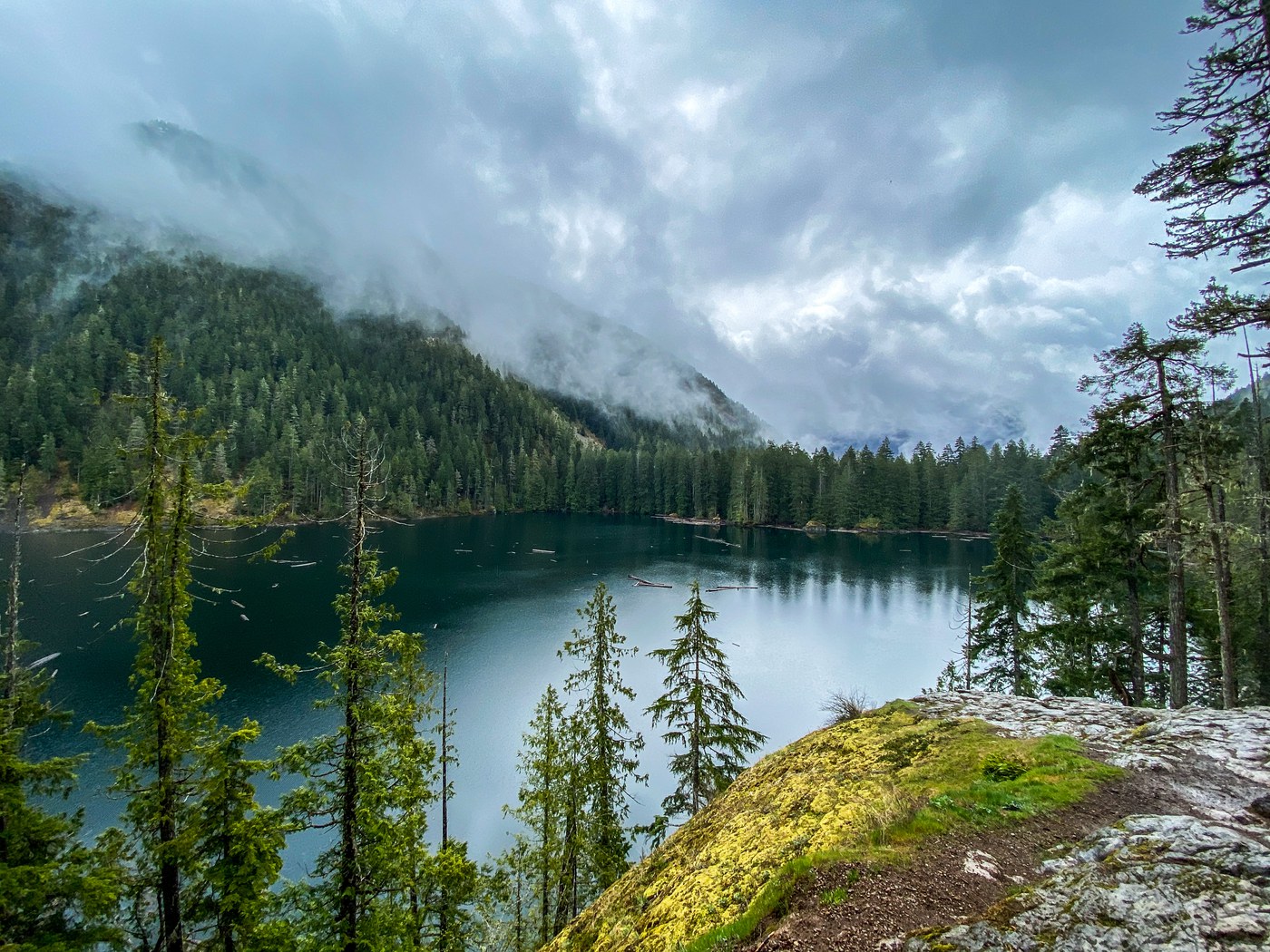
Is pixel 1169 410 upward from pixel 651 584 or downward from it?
upward

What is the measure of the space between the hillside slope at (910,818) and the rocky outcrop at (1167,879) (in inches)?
1.5

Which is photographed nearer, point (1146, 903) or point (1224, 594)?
point (1146, 903)

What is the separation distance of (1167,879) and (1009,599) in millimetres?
24055

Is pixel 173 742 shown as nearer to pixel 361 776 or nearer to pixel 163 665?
pixel 163 665

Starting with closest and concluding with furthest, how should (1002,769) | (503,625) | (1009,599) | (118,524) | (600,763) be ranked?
(1002,769), (600,763), (1009,599), (503,625), (118,524)

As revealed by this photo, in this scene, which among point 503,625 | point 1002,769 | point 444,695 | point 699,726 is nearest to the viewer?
point 1002,769

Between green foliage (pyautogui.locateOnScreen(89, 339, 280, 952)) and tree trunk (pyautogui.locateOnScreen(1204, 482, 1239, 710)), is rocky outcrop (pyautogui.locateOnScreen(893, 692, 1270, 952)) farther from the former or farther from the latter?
green foliage (pyautogui.locateOnScreen(89, 339, 280, 952))

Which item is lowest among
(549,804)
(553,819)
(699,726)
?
(553,819)

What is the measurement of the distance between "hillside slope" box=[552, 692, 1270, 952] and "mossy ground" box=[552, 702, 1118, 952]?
0.03m

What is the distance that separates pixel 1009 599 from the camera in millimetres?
25031

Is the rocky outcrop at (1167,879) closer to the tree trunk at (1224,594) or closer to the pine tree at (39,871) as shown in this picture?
the tree trunk at (1224,594)

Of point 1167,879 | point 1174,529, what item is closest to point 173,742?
point 1167,879

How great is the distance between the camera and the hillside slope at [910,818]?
5469 millimetres

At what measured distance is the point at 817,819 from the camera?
7410mm
